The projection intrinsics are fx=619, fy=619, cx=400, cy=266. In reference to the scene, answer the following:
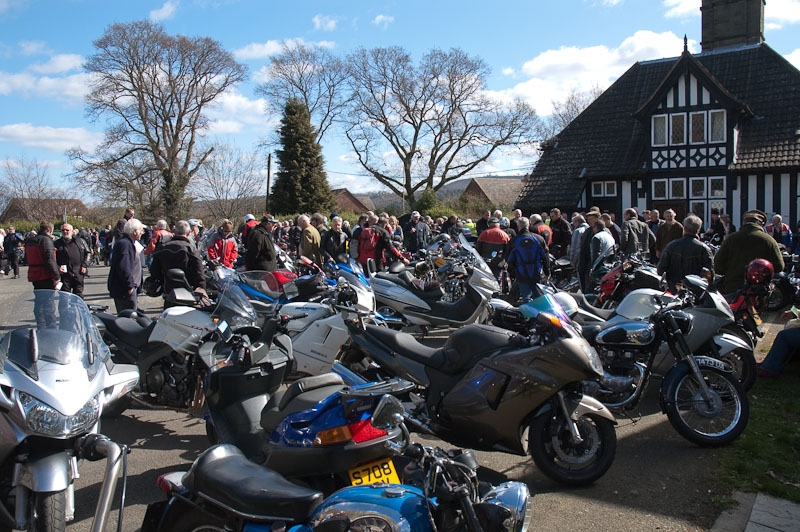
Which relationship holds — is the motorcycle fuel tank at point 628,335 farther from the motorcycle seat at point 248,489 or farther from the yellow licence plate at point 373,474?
the motorcycle seat at point 248,489

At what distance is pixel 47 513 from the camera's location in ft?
9.75

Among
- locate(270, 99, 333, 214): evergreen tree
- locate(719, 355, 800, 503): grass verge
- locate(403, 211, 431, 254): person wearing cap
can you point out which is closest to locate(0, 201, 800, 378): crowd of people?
locate(719, 355, 800, 503): grass verge

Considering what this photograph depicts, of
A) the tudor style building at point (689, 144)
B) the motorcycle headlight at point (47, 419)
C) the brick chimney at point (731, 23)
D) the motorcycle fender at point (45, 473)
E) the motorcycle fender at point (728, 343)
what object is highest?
the brick chimney at point (731, 23)

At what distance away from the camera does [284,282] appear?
7852 millimetres

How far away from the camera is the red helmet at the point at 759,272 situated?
7.05 m

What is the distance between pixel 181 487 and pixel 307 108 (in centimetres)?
4090

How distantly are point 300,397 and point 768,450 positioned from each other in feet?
12.1

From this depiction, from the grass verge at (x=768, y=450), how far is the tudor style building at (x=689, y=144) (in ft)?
61.1

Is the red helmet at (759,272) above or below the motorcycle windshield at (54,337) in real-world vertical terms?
below

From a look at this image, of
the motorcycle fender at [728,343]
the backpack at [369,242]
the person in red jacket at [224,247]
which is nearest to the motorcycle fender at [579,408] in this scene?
the motorcycle fender at [728,343]

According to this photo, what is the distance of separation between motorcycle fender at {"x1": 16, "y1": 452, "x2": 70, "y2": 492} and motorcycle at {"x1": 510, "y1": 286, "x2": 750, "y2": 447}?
118 inches

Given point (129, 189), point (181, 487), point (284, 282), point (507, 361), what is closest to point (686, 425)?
point (507, 361)

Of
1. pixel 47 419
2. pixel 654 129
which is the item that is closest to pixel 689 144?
pixel 654 129

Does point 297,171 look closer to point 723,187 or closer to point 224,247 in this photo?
point 723,187
